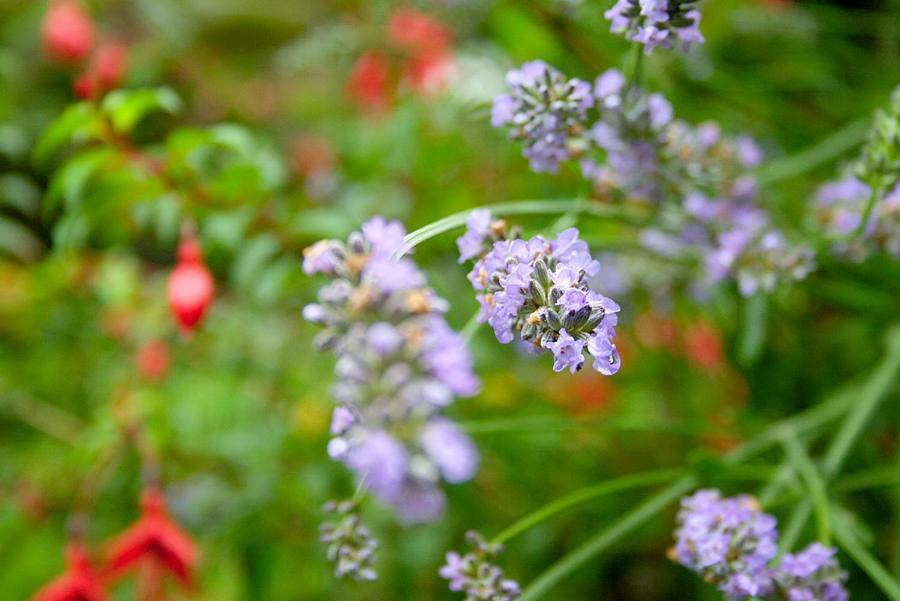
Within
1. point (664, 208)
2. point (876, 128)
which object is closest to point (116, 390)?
point (664, 208)

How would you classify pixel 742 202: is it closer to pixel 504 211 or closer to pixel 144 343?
pixel 504 211

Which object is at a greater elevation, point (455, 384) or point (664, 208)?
point (664, 208)

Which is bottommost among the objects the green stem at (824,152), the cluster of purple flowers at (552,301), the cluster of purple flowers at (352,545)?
the cluster of purple flowers at (352,545)

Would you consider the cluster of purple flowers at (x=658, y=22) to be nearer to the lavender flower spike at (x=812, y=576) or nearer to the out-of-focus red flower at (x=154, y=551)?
the lavender flower spike at (x=812, y=576)

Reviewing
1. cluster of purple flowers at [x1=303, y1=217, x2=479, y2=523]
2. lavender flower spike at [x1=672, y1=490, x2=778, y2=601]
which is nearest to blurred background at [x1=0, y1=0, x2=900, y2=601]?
lavender flower spike at [x1=672, y1=490, x2=778, y2=601]

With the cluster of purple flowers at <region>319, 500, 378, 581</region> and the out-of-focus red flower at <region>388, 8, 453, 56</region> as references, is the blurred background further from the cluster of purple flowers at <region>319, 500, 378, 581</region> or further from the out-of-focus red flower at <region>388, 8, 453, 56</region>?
the cluster of purple flowers at <region>319, 500, 378, 581</region>

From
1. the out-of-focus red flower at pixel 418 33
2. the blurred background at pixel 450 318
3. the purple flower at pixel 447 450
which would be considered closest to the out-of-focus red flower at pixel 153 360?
the blurred background at pixel 450 318
